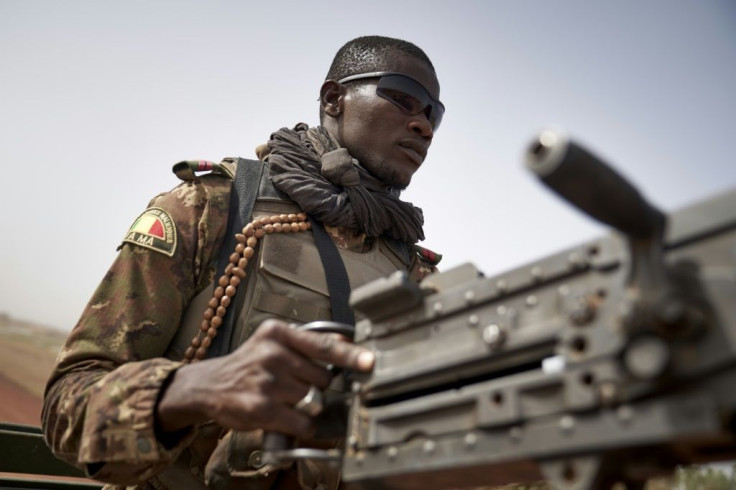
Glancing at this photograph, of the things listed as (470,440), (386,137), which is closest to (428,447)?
(470,440)

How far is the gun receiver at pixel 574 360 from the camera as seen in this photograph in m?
1.17

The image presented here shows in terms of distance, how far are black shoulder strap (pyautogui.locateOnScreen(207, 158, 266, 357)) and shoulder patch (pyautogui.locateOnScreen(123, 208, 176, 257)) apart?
21cm

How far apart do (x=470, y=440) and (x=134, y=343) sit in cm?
146

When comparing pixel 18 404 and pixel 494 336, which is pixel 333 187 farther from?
pixel 18 404

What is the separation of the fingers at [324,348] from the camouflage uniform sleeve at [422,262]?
158 cm

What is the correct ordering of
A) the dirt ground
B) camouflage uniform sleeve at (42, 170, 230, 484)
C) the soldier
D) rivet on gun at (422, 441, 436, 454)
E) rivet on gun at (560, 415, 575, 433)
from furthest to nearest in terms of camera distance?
1. the dirt ground
2. camouflage uniform sleeve at (42, 170, 230, 484)
3. the soldier
4. rivet on gun at (422, 441, 436, 454)
5. rivet on gun at (560, 415, 575, 433)

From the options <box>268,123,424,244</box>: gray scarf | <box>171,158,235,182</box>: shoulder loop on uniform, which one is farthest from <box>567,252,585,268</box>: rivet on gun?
<box>171,158,235,182</box>: shoulder loop on uniform

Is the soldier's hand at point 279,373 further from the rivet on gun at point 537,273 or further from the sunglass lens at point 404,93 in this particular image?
the sunglass lens at point 404,93

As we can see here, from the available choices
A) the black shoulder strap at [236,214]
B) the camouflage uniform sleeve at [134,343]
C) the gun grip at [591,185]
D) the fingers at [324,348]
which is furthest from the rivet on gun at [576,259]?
the black shoulder strap at [236,214]

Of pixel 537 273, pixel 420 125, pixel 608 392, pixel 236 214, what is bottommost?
pixel 608 392

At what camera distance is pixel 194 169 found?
2.83 meters

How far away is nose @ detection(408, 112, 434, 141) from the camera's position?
324 centimetres

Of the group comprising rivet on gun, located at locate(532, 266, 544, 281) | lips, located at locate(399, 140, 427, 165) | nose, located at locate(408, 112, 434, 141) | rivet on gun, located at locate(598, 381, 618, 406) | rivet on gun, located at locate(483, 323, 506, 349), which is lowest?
rivet on gun, located at locate(598, 381, 618, 406)

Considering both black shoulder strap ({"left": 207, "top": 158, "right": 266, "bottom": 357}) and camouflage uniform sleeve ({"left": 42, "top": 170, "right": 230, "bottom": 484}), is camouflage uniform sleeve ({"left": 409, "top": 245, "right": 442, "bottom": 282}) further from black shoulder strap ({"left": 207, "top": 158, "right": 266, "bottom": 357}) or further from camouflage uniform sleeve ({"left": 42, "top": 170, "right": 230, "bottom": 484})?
camouflage uniform sleeve ({"left": 42, "top": 170, "right": 230, "bottom": 484})
